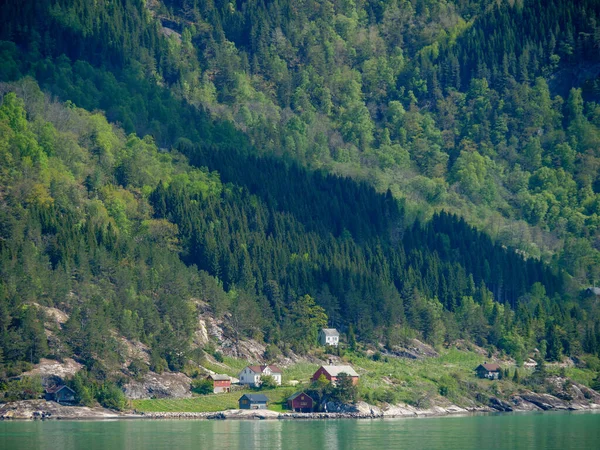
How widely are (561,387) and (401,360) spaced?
2295 cm

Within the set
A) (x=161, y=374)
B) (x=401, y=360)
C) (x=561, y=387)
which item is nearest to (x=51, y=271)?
(x=161, y=374)

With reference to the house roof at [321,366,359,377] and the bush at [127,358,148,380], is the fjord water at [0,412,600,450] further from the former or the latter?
the bush at [127,358,148,380]

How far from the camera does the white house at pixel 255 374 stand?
546 feet

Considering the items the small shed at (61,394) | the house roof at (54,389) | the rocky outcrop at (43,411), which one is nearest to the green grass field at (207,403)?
the rocky outcrop at (43,411)

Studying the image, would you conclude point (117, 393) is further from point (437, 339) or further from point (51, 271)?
point (437, 339)

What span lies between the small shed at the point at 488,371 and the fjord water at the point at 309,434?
77.1 feet

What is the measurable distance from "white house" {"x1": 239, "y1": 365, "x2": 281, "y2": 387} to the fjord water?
14.2 metres

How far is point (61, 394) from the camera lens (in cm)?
14925

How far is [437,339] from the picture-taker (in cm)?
19938

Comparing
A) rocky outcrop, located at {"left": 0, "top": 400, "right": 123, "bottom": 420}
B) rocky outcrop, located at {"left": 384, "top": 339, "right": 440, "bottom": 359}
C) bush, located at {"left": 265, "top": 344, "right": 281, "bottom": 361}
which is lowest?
rocky outcrop, located at {"left": 0, "top": 400, "right": 123, "bottom": 420}

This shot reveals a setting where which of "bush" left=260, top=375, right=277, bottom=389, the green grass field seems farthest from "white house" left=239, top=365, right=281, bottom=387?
the green grass field

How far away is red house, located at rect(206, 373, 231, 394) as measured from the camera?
162000 millimetres

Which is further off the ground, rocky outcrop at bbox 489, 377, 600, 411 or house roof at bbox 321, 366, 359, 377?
house roof at bbox 321, 366, 359, 377

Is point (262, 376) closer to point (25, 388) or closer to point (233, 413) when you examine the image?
point (233, 413)
